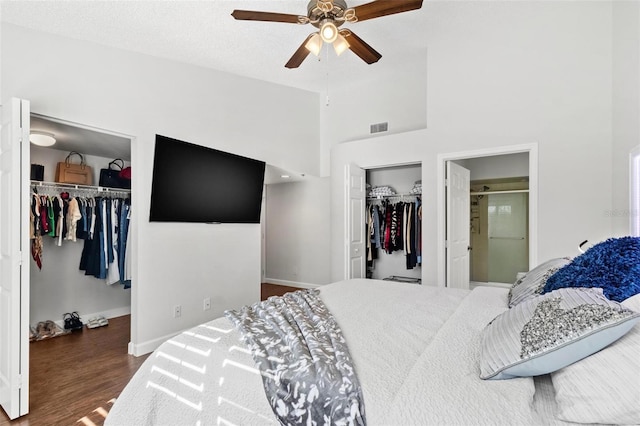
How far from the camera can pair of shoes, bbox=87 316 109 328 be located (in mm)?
3532

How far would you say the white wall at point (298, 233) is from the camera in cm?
531

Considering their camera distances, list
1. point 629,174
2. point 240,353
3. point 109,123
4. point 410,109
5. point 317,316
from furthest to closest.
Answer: point 410,109 < point 109,123 < point 629,174 < point 317,316 < point 240,353

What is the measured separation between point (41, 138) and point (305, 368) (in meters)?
3.19

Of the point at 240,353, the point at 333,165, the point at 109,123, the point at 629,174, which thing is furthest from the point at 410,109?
the point at 240,353

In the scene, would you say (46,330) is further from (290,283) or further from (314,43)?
(314,43)

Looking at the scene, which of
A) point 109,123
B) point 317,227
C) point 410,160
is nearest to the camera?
point 109,123

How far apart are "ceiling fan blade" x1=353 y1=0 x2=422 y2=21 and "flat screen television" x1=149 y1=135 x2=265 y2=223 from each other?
1887 millimetres

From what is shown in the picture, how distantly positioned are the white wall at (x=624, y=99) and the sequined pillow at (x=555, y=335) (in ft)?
6.85

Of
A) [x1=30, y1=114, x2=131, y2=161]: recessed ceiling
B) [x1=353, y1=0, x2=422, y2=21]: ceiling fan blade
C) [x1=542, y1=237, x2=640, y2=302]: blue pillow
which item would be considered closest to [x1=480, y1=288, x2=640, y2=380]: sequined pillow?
[x1=542, y1=237, x2=640, y2=302]: blue pillow

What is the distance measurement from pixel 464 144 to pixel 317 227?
8.64 ft

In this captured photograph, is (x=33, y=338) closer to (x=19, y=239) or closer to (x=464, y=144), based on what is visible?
(x=19, y=239)

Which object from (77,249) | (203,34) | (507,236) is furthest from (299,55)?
(507,236)

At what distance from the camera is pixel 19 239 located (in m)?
1.88

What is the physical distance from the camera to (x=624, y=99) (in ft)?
8.40
